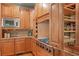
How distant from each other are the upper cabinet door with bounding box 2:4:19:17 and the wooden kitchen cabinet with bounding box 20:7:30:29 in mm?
82

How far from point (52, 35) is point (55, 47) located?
181 mm

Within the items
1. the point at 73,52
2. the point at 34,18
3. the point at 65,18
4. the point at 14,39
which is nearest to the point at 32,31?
the point at 34,18

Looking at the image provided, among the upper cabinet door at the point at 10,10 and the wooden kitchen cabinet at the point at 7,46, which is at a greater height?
the upper cabinet door at the point at 10,10

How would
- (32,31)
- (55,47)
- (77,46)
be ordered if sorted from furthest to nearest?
1. (32,31)
2. (55,47)
3. (77,46)

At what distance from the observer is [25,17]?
1.84 meters

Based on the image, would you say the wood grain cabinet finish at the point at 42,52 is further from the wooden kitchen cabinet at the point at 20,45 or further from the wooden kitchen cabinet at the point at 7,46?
the wooden kitchen cabinet at the point at 7,46

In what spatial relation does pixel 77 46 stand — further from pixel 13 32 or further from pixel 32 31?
pixel 13 32

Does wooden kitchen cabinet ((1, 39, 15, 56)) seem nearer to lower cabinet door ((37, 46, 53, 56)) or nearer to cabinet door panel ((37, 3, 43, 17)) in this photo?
lower cabinet door ((37, 46, 53, 56))

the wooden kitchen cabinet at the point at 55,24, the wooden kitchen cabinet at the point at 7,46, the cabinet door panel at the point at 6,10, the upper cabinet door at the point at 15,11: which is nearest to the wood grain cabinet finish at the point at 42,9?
the wooden kitchen cabinet at the point at 55,24

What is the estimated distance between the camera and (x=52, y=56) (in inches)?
61.2

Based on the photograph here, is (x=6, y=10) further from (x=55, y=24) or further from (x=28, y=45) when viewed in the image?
(x=55, y=24)

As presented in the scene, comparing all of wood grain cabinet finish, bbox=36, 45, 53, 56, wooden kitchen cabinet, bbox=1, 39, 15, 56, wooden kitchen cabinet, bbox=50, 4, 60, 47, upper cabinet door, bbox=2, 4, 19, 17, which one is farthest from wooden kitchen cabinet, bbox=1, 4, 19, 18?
wood grain cabinet finish, bbox=36, 45, 53, 56

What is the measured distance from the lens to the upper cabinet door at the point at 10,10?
1.66 metres

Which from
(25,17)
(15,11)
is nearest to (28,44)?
(25,17)
